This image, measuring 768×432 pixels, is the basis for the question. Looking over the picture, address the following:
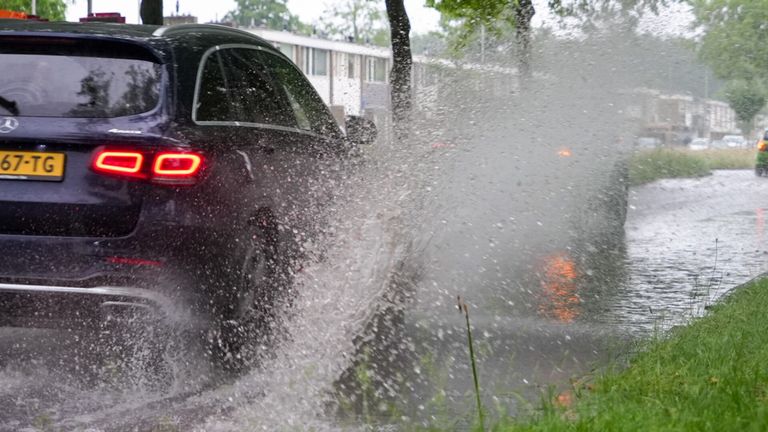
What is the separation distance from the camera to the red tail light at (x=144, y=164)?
17.6 feet

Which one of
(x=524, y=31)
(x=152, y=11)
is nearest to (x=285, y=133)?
(x=152, y=11)

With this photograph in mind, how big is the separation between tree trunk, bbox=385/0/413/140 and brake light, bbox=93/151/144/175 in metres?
6.47

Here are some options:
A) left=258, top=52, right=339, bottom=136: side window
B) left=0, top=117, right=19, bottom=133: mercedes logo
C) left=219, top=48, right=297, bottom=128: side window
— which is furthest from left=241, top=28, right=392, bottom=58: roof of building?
left=0, top=117, right=19, bottom=133: mercedes logo

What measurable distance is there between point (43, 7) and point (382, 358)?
96.8 ft

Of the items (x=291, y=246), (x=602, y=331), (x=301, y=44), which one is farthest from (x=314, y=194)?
(x=301, y=44)

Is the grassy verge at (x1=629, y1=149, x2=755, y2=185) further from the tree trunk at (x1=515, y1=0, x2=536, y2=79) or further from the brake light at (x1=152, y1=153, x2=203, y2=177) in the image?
the brake light at (x1=152, y1=153, x2=203, y2=177)

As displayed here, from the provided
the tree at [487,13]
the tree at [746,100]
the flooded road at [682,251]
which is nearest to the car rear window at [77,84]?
the flooded road at [682,251]

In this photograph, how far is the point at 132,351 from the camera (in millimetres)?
5707

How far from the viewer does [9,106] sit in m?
5.57

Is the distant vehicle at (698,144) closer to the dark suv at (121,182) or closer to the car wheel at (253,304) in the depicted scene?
the car wheel at (253,304)

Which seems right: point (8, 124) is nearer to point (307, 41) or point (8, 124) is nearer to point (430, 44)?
point (430, 44)

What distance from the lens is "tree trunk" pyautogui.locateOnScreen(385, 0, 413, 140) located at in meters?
12.7

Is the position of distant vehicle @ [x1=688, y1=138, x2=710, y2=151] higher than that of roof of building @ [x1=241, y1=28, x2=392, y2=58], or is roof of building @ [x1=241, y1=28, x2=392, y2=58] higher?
roof of building @ [x1=241, y1=28, x2=392, y2=58]

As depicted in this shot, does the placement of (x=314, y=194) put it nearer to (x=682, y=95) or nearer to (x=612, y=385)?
(x=612, y=385)
